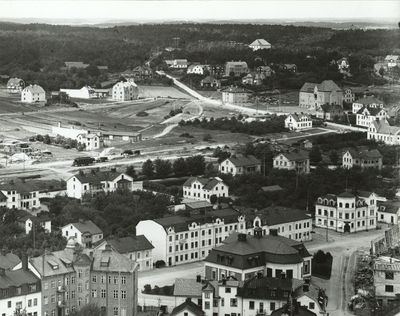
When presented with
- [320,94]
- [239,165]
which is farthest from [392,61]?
[239,165]

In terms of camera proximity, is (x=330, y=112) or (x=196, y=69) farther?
(x=196, y=69)

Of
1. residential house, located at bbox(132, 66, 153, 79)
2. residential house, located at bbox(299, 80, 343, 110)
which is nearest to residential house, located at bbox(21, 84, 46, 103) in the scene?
residential house, located at bbox(132, 66, 153, 79)

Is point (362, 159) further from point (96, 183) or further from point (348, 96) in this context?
point (348, 96)

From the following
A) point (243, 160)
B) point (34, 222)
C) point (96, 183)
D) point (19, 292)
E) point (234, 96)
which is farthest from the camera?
point (234, 96)

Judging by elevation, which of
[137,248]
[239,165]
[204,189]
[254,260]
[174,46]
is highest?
[254,260]

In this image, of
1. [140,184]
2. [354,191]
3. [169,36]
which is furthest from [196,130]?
[169,36]

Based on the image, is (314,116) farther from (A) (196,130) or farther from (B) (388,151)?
(B) (388,151)
